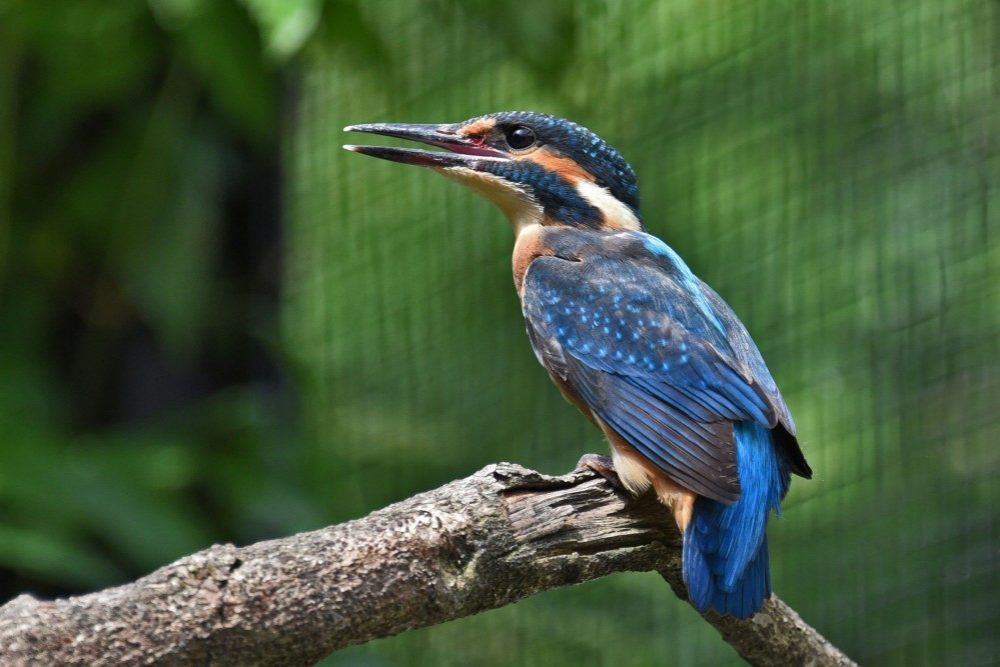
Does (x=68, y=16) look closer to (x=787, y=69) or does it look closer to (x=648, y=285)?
(x=648, y=285)

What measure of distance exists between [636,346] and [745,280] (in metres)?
1.62

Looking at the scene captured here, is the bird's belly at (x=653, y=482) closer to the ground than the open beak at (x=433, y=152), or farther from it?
closer to the ground

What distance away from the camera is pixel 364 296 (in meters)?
4.06

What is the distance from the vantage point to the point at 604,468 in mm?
2037

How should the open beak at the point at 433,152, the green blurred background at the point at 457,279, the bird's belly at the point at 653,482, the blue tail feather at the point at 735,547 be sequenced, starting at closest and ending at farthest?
the blue tail feather at the point at 735,547, the bird's belly at the point at 653,482, the open beak at the point at 433,152, the green blurred background at the point at 457,279

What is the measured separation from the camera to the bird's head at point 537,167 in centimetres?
250

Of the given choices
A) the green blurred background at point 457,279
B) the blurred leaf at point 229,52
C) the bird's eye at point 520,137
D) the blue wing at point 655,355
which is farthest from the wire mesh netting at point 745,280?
the blue wing at point 655,355

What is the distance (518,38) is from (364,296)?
132 cm

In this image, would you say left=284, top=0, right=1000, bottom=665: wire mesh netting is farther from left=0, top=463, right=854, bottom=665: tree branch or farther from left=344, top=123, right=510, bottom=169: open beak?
left=0, top=463, right=854, bottom=665: tree branch

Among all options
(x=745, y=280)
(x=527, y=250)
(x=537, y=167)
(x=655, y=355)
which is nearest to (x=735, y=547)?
(x=655, y=355)

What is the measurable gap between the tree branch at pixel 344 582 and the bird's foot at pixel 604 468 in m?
0.07

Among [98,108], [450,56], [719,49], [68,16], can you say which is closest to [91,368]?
[98,108]

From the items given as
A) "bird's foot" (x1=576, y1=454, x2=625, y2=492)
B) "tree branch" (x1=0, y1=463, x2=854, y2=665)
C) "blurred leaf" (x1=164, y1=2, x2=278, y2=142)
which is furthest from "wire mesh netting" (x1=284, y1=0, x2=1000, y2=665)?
"tree branch" (x1=0, y1=463, x2=854, y2=665)

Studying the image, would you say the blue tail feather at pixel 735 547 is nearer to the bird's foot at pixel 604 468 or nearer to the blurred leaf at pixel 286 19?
the bird's foot at pixel 604 468
